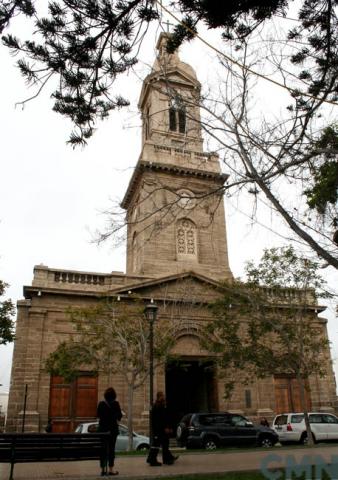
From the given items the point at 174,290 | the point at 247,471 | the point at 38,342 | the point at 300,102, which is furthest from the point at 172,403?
the point at 300,102

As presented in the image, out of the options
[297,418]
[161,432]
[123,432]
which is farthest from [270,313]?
[161,432]

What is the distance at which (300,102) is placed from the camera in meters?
8.79

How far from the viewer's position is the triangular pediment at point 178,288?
25.3m

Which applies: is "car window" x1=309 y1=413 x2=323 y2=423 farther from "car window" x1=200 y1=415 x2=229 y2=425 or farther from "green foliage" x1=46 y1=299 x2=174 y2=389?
"green foliage" x1=46 y1=299 x2=174 y2=389

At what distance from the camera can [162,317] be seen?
24812 mm

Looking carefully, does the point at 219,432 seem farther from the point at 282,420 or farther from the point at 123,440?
the point at 282,420

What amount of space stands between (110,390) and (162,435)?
1972 millimetres

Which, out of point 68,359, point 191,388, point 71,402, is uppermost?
point 68,359

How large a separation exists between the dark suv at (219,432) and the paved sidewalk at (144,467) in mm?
6065

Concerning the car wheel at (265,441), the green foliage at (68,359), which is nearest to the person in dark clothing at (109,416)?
the green foliage at (68,359)

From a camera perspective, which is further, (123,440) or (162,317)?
(162,317)

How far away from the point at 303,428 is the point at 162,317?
28.7 feet

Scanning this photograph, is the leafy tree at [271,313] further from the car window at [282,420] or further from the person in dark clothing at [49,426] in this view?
the person in dark clothing at [49,426]

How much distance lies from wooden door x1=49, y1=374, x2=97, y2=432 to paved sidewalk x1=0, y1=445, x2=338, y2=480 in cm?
1159
